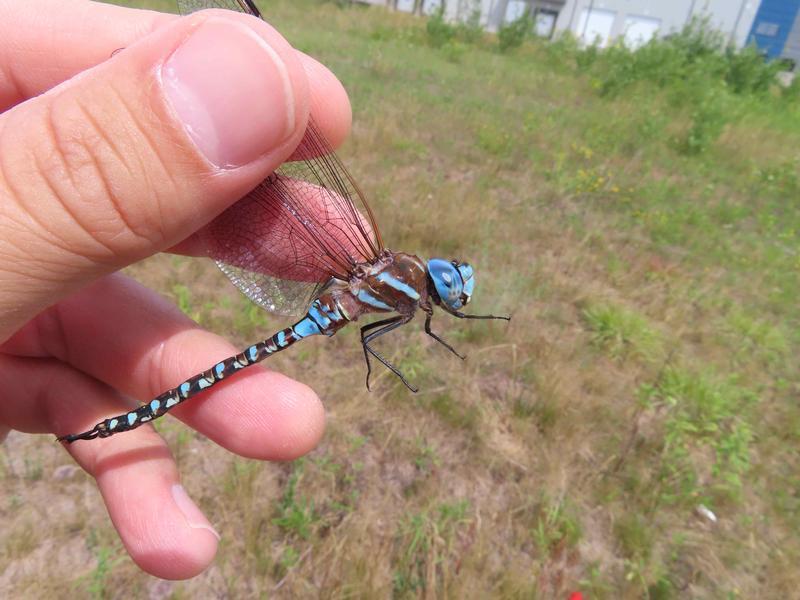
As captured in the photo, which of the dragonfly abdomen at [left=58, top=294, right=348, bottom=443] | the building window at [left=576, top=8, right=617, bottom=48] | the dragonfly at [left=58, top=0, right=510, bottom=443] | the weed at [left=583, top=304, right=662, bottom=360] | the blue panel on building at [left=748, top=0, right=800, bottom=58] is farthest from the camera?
the building window at [left=576, top=8, right=617, bottom=48]

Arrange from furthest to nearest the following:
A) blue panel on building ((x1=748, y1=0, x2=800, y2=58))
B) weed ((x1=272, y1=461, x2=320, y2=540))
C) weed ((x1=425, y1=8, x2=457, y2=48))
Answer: blue panel on building ((x1=748, y1=0, x2=800, y2=58)), weed ((x1=425, y1=8, x2=457, y2=48)), weed ((x1=272, y1=461, x2=320, y2=540))

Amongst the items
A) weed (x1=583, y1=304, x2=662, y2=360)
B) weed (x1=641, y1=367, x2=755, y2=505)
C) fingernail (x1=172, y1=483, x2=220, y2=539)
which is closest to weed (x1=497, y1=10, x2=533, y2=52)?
weed (x1=583, y1=304, x2=662, y2=360)

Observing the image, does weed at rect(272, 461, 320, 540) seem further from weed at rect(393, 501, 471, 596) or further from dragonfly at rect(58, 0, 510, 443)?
dragonfly at rect(58, 0, 510, 443)

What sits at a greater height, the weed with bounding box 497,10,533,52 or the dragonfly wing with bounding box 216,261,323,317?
the weed with bounding box 497,10,533,52

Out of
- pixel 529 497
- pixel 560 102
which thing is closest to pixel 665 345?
pixel 529 497

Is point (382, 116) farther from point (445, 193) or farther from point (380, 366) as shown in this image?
point (380, 366)

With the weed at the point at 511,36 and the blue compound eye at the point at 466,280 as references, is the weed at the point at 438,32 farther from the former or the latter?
the blue compound eye at the point at 466,280

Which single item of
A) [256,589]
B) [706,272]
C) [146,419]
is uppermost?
[146,419]

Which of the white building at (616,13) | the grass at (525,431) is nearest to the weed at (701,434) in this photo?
A: the grass at (525,431)
